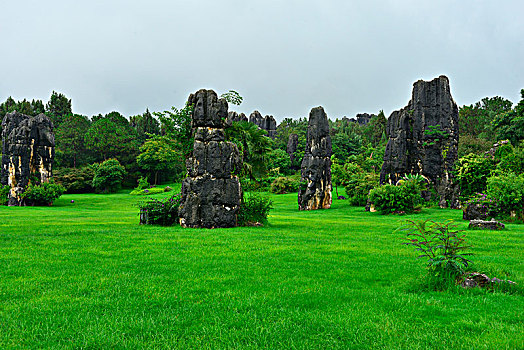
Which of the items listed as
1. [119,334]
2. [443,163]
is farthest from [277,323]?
[443,163]

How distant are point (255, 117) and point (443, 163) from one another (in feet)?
244

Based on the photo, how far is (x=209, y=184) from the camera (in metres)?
16.2

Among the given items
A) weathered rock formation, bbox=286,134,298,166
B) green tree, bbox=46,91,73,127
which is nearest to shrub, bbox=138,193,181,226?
weathered rock formation, bbox=286,134,298,166

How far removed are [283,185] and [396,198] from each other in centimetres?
2618

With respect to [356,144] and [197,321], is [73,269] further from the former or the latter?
[356,144]

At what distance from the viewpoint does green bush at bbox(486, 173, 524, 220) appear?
16656 mm

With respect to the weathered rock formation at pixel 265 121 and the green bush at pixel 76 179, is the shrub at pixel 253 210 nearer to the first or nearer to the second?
the green bush at pixel 76 179

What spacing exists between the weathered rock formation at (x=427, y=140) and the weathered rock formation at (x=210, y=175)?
59.4 ft

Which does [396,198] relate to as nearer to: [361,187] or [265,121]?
[361,187]

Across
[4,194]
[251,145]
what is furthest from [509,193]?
[4,194]

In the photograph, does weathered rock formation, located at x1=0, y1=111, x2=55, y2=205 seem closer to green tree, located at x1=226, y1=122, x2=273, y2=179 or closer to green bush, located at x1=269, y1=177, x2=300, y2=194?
green bush, located at x1=269, y1=177, x2=300, y2=194

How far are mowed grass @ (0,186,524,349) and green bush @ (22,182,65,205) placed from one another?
28655 millimetres

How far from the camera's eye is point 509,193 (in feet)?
55.6

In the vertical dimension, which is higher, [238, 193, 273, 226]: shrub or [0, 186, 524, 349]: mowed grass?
[238, 193, 273, 226]: shrub
